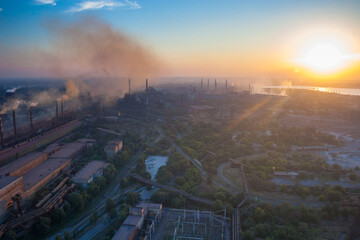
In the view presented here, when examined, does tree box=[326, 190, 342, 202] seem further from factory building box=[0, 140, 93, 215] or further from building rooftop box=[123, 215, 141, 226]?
factory building box=[0, 140, 93, 215]

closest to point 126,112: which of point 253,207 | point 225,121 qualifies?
point 225,121

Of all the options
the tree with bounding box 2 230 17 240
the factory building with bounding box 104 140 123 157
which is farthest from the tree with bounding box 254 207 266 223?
the factory building with bounding box 104 140 123 157

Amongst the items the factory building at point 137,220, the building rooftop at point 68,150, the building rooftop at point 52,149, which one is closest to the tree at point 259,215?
the factory building at point 137,220

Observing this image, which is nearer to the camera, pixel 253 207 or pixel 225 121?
pixel 253 207

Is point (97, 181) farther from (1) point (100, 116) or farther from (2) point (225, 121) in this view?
(2) point (225, 121)

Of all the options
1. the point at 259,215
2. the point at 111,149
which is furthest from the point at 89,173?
the point at 259,215

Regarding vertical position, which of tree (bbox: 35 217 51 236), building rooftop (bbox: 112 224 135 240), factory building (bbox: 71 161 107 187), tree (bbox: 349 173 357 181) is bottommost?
tree (bbox: 35 217 51 236)
